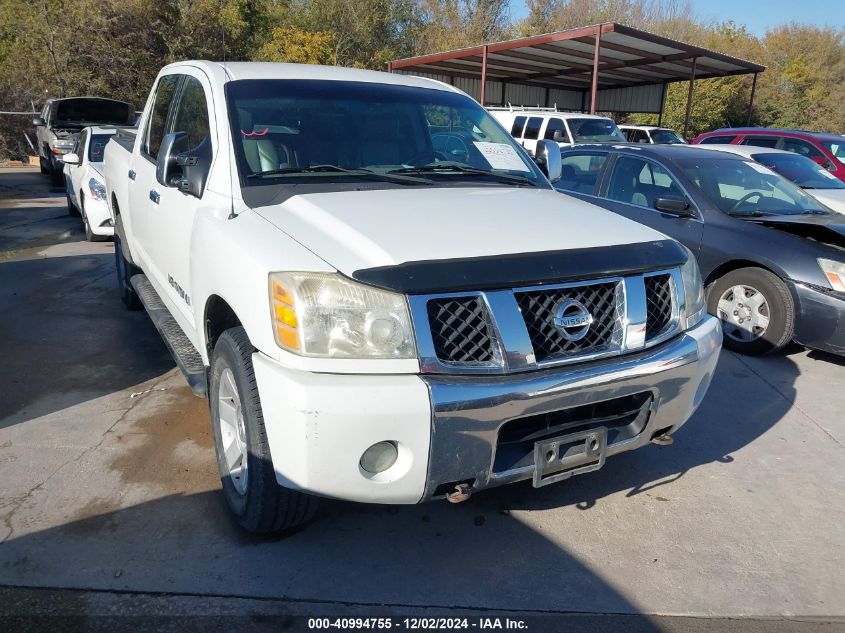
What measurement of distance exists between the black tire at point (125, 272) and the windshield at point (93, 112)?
1060cm

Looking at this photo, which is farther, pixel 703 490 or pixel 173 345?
pixel 173 345

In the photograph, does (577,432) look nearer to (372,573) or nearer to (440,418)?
(440,418)

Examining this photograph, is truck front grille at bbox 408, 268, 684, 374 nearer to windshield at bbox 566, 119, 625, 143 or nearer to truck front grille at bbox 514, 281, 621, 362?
truck front grille at bbox 514, 281, 621, 362

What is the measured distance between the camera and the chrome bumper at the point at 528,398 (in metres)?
2.30

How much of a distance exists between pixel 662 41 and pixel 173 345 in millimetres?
16842

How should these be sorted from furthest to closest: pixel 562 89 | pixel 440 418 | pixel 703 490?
pixel 562 89 → pixel 703 490 → pixel 440 418

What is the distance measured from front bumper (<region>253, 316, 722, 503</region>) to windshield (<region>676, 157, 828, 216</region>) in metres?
4.02

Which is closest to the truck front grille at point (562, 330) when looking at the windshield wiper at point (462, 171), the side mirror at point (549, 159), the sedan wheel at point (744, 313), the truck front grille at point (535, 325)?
the truck front grille at point (535, 325)

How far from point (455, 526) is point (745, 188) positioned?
4.64 meters

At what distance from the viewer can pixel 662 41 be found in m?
17.2

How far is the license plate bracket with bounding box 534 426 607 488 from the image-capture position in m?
2.54

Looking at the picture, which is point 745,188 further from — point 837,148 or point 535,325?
point 837,148

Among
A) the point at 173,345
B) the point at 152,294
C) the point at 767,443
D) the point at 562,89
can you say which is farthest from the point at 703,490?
the point at 562,89

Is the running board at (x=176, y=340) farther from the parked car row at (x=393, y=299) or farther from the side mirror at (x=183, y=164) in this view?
the side mirror at (x=183, y=164)
